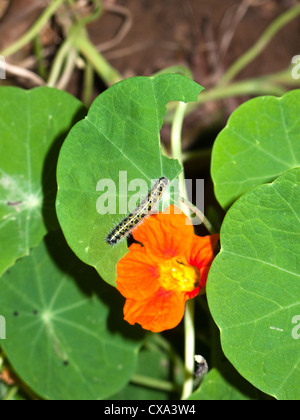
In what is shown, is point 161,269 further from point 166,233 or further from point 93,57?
point 93,57

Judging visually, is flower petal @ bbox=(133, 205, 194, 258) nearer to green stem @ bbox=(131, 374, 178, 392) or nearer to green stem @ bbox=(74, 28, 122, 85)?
green stem @ bbox=(131, 374, 178, 392)

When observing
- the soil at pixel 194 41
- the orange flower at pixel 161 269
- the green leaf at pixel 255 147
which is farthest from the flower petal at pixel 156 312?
the soil at pixel 194 41

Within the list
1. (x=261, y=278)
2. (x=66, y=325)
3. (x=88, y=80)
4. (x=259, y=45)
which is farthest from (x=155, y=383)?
(x=259, y=45)

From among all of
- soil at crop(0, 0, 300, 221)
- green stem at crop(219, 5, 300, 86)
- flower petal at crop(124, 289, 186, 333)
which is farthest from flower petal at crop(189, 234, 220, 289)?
green stem at crop(219, 5, 300, 86)

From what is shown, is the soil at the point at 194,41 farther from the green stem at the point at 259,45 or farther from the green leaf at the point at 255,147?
the green leaf at the point at 255,147

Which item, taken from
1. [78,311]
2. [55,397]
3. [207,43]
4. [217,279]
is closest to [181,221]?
[217,279]

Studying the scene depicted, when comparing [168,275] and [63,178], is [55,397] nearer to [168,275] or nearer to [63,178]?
[168,275]
